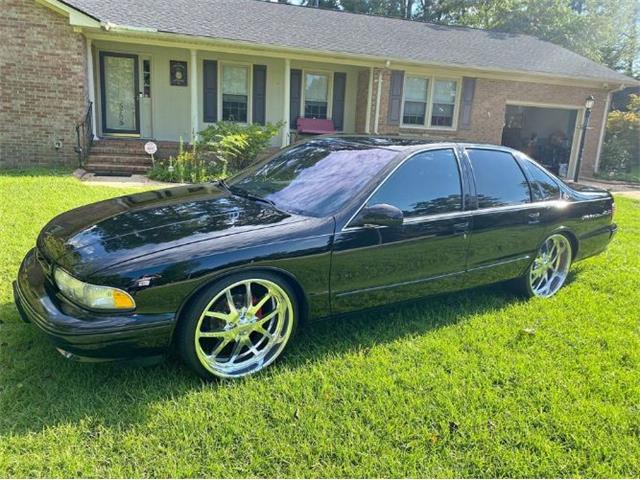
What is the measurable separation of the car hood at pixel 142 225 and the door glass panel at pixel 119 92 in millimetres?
11011

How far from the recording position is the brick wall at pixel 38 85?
10.7m

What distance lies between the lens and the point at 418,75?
15102 millimetres

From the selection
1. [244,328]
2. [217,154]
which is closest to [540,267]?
[244,328]

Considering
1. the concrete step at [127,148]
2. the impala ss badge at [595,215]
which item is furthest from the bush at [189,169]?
the impala ss badge at [595,215]

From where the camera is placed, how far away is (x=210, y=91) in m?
14.1

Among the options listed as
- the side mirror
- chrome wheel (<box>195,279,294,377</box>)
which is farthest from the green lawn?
the side mirror

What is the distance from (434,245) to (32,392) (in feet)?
9.09

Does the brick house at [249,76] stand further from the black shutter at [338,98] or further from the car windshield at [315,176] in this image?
the car windshield at [315,176]

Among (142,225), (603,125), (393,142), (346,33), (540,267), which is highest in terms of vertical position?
(346,33)

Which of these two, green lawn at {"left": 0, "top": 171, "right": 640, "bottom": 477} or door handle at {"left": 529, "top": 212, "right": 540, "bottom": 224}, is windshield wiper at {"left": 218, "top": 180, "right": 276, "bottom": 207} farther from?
door handle at {"left": 529, "top": 212, "right": 540, "bottom": 224}

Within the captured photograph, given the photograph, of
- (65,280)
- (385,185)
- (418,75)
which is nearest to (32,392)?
(65,280)

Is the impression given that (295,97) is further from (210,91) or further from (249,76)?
(210,91)

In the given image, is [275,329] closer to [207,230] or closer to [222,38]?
[207,230]

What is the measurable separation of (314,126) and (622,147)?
1201cm
